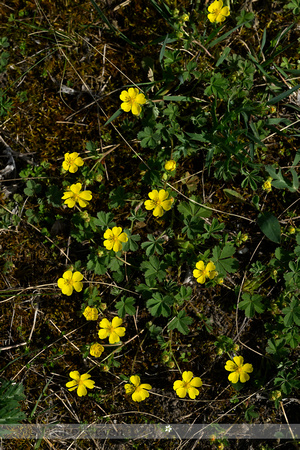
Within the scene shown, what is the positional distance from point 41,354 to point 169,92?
245 cm

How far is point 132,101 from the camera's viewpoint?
296 cm

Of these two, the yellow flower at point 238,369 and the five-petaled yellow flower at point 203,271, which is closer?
the five-petaled yellow flower at point 203,271

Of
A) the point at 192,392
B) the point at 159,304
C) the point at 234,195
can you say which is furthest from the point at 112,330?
the point at 234,195

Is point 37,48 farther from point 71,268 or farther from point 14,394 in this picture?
point 14,394

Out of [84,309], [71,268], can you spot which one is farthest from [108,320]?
[71,268]

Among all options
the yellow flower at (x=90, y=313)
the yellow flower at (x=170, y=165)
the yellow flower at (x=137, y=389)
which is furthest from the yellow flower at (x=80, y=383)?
the yellow flower at (x=170, y=165)

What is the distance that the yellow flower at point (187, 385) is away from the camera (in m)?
2.98

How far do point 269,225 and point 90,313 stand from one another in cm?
158

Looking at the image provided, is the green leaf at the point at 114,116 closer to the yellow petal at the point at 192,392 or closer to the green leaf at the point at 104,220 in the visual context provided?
the green leaf at the point at 104,220

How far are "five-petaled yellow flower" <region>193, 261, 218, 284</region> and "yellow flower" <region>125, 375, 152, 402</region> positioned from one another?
0.94 metres

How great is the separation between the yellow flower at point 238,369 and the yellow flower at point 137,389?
2.10 feet

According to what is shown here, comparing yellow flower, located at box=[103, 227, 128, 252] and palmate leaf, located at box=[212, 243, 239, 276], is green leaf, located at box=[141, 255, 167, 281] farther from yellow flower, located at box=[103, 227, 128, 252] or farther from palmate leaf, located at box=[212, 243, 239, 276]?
palmate leaf, located at box=[212, 243, 239, 276]

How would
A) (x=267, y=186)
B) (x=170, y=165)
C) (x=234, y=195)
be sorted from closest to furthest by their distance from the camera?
1. (x=170, y=165)
2. (x=267, y=186)
3. (x=234, y=195)

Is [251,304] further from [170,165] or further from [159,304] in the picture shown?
[170,165]
